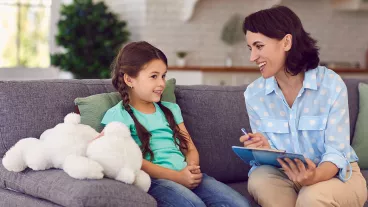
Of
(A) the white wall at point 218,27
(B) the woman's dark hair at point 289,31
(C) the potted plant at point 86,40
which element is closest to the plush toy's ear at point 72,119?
(B) the woman's dark hair at point 289,31

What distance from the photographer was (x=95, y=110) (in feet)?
8.20

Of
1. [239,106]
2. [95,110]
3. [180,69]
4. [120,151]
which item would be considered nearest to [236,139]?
[239,106]

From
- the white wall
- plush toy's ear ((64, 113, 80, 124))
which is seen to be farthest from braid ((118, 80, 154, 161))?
the white wall

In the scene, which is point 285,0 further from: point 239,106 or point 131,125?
point 131,125

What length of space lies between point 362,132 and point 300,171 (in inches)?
44.3

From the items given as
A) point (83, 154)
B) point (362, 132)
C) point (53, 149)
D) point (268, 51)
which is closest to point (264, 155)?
point (268, 51)

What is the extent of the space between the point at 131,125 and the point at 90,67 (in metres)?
3.00

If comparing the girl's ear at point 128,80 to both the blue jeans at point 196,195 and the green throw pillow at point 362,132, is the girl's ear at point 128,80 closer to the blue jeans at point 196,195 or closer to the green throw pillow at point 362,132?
the blue jeans at point 196,195

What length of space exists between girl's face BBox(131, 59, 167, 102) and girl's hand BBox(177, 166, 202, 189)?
30 cm

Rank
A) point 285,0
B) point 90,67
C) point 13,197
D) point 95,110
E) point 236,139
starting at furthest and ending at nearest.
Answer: point 285,0, point 90,67, point 236,139, point 95,110, point 13,197

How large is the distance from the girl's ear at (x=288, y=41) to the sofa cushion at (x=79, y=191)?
0.75 m

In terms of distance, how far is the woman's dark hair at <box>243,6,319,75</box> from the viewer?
2.35 m

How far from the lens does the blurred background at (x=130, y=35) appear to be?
17.7ft

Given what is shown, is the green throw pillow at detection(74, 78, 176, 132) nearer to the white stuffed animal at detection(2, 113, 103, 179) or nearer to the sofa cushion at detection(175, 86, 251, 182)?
the white stuffed animal at detection(2, 113, 103, 179)
